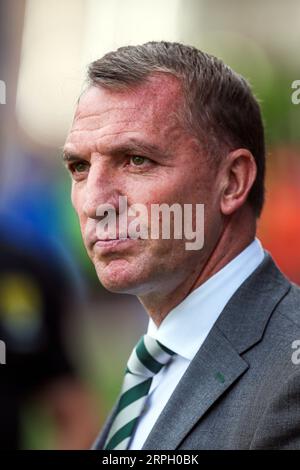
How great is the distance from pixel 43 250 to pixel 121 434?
223cm

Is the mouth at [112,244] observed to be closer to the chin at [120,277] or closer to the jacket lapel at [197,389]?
the chin at [120,277]

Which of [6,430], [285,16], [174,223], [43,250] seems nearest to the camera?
[174,223]

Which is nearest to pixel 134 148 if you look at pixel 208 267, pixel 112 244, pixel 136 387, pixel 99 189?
pixel 99 189

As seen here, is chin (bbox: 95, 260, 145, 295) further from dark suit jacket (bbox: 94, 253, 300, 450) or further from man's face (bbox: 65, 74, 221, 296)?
dark suit jacket (bbox: 94, 253, 300, 450)

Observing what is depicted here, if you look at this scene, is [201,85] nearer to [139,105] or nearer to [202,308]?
[139,105]

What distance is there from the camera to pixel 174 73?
226 centimetres

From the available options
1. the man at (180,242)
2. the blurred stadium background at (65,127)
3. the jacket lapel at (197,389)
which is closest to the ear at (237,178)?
the man at (180,242)

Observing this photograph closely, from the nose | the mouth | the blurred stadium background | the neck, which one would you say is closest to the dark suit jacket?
the neck

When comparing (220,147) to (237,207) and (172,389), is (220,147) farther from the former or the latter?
(172,389)

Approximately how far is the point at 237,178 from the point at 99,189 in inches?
17.3

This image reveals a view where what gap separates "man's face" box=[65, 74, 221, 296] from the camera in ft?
7.02

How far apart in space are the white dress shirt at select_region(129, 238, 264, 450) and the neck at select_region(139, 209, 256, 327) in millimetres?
18

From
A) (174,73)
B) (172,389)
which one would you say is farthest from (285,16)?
(172,389)

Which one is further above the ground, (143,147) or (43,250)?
(143,147)
